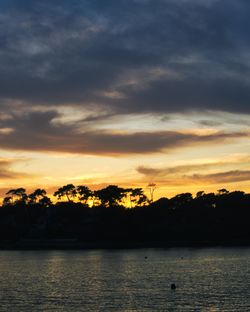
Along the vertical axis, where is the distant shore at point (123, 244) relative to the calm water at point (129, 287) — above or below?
above

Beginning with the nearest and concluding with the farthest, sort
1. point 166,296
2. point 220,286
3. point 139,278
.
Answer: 1. point 166,296
2. point 220,286
3. point 139,278

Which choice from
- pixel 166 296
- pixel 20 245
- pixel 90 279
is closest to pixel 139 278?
pixel 90 279

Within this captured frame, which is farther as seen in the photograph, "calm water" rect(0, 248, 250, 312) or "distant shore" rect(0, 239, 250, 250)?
"distant shore" rect(0, 239, 250, 250)

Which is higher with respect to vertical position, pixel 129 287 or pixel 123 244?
pixel 123 244

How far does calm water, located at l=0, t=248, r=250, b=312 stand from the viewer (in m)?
59.3

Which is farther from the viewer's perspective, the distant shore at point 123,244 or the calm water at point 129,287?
the distant shore at point 123,244

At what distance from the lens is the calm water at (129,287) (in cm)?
5934

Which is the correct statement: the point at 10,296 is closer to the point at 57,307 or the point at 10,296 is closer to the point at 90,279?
the point at 57,307

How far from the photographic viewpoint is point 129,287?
245 feet

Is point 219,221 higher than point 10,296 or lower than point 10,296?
higher

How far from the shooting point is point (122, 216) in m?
191

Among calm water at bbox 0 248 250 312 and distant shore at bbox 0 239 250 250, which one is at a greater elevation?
distant shore at bbox 0 239 250 250

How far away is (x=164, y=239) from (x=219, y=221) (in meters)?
19.4

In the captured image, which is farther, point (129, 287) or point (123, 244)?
point (123, 244)
